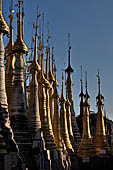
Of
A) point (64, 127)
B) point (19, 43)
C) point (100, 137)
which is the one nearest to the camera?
point (19, 43)

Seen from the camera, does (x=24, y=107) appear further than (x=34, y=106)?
No

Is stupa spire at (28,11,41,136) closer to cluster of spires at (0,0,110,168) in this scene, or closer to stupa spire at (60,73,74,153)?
cluster of spires at (0,0,110,168)

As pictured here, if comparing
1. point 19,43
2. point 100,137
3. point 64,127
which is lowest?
point 100,137

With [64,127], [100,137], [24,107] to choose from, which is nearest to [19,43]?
[24,107]

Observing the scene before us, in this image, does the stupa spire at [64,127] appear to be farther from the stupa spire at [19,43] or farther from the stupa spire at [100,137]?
the stupa spire at [19,43]

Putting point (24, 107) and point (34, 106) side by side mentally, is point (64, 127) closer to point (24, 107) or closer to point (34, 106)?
point (34, 106)

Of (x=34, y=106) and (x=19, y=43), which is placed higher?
(x=19, y=43)

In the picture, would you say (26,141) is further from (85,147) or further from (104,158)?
(104,158)

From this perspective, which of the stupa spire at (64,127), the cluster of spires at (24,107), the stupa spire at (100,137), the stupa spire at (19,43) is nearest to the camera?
the cluster of spires at (24,107)

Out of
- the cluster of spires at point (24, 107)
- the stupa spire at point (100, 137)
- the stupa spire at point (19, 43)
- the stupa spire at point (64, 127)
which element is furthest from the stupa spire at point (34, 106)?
the stupa spire at point (100, 137)

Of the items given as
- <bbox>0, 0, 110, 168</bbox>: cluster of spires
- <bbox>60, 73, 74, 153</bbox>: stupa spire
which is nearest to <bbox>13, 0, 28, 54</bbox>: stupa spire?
<bbox>0, 0, 110, 168</bbox>: cluster of spires

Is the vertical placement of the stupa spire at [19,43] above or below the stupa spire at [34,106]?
above

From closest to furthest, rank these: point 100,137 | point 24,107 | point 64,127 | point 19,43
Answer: point 24,107 → point 19,43 → point 64,127 → point 100,137

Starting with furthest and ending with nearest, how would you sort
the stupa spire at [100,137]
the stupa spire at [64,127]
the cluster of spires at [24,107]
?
the stupa spire at [100,137] < the stupa spire at [64,127] < the cluster of spires at [24,107]
